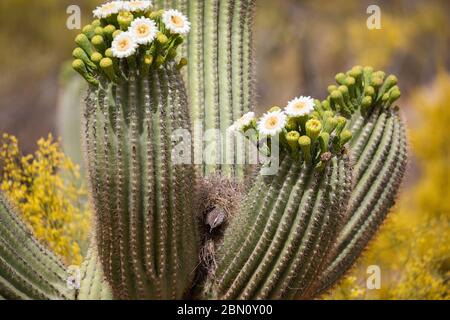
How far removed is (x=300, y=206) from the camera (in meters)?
2.48

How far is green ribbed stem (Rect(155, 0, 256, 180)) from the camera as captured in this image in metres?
3.07

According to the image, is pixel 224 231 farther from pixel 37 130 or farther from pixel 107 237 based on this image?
pixel 37 130

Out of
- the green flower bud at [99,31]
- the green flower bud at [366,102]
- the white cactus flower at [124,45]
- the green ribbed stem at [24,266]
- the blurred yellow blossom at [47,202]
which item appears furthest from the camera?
the blurred yellow blossom at [47,202]

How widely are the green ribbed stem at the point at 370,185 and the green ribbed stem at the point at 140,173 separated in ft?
2.19

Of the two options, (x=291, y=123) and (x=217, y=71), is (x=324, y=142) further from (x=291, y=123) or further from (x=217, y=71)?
(x=217, y=71)

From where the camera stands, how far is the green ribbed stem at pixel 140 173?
240 cm

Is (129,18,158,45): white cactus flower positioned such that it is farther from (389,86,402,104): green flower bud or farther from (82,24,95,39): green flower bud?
(389,86,402,104): green flower bud

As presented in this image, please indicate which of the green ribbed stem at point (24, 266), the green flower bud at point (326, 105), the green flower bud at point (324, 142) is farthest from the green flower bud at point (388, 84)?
the green ribbed stem at point (24, 266)

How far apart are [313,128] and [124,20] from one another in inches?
27.4

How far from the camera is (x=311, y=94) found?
11.1 metres

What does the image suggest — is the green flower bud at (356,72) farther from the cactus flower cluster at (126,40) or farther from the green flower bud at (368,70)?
the cactus flower cluster at (126,40)

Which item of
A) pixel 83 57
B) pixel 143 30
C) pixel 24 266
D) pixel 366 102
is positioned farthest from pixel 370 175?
pixel 24 266

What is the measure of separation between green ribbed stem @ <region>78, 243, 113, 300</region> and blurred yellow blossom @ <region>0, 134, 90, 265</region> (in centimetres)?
45

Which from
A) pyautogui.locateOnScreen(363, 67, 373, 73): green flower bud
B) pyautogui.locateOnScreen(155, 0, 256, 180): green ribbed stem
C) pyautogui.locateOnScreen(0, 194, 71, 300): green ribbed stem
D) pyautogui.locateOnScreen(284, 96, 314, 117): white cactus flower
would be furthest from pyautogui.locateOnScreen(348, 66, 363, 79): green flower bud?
pyautogui.locateOnScreen(0, 194, 71, 300): green ribbed stem
